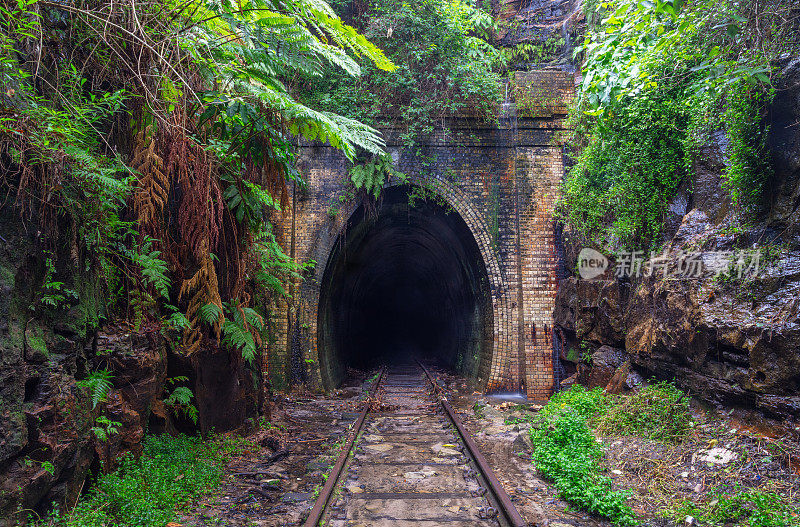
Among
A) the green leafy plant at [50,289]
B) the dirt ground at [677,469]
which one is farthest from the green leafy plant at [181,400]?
the dirt ground at [677,469]

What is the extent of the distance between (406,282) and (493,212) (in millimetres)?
14160

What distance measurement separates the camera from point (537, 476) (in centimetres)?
520

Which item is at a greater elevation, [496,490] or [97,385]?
[97,385]

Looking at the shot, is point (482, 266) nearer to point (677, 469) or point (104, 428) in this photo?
point (677, 469)

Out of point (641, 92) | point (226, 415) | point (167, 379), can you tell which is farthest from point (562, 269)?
point (167, 379)

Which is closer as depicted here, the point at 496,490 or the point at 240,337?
the point at 496,490

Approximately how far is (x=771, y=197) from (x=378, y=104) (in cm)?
722

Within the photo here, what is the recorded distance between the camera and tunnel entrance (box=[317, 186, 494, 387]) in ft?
34.7

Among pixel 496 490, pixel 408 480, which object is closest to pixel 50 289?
pixel 408 480

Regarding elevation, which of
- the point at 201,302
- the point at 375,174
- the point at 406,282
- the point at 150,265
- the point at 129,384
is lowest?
the point at 129,384

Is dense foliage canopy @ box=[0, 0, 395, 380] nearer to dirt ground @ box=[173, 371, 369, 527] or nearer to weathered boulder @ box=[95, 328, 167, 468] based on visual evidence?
weathered boulder @ box=[95, 328, 167, 468]

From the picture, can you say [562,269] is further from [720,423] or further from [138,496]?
[138,496]

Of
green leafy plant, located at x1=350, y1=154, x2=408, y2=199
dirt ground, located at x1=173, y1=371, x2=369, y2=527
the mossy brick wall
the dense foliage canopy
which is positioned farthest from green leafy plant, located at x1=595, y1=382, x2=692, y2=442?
green leafy plant, located at x1=350, y1=154, x2=408, y2=199

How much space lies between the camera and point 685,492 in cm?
428
